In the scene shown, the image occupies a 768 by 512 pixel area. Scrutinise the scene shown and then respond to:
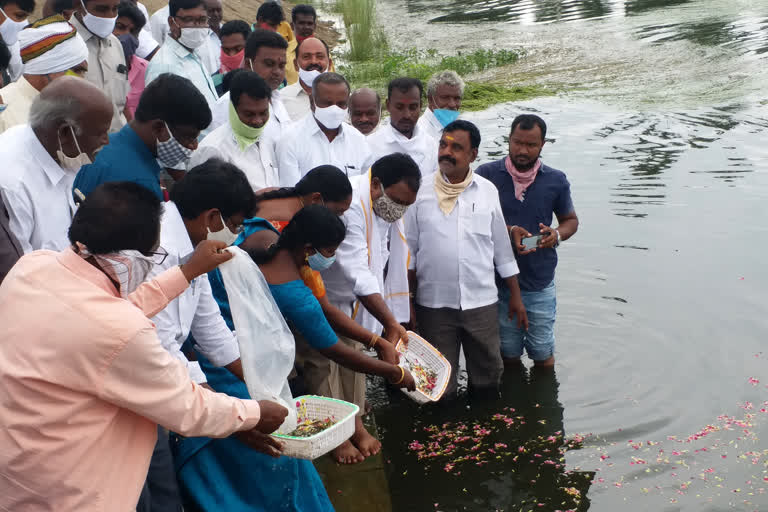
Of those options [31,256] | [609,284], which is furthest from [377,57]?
[31,256]

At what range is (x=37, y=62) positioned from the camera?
5.21 metres

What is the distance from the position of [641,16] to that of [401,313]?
23402mm

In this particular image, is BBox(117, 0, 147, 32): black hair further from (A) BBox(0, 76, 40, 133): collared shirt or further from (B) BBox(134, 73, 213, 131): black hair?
(B) BBox(134, 73, 213, 131): black hair

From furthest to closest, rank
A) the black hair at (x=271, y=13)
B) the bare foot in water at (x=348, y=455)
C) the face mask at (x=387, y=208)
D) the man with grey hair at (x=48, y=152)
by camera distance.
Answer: the black hair at (x=271, y=13) → the face mask at (x=387, y=208) → the bare foot in water at (x=348, y=455) → the man with grey hair at (x=48, y=152)

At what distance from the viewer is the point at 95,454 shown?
271 centimetres

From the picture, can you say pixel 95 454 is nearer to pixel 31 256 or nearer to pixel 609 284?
pixel 31 256

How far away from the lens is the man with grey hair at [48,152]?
4012 mm

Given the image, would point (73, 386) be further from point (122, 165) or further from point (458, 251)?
point (458, 251)

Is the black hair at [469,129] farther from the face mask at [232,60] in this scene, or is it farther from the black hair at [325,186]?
the face mask at [232,60]

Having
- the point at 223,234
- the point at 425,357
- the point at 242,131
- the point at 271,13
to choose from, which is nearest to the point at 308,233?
the point at 223,234

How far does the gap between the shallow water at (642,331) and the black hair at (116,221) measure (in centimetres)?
322

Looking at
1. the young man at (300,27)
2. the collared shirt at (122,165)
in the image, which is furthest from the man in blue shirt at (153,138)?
the young man at (300,27)

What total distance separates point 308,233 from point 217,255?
0.77 meters

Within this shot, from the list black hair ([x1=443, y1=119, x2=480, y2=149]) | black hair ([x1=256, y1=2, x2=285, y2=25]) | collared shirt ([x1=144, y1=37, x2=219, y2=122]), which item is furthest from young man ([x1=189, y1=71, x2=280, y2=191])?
black hair ([x1=256, y1=2, x2=285, y2=25])
